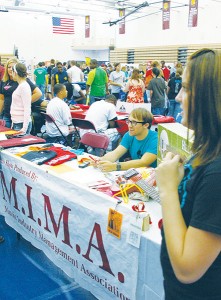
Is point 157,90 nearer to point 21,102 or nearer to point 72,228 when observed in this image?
point 21,102

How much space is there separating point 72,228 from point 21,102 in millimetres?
2269

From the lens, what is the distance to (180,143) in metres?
2.01

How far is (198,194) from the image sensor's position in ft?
2.47

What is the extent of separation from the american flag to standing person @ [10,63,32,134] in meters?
15.3

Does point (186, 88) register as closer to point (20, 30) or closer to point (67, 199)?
point (67, 199)

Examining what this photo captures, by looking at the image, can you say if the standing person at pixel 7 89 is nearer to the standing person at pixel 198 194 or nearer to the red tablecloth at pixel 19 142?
the red tablecloth at pixel 19 142

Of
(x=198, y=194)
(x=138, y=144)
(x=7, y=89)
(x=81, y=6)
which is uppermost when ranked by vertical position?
(x=81, y=6)

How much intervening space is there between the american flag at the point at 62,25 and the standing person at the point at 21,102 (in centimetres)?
1527

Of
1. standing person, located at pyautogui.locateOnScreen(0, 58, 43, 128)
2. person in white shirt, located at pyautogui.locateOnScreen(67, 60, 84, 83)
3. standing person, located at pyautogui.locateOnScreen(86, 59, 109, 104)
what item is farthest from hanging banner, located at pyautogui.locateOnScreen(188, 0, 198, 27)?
standing person, located at pyautogui.locateOnScreen(0, 58, 43, 128)

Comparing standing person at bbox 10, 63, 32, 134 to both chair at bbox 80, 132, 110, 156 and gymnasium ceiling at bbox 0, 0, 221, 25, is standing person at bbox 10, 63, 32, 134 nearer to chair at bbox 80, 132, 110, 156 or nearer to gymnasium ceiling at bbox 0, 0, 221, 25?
chair at bbox 80, 132, 110, 156

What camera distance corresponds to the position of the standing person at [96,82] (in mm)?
7625

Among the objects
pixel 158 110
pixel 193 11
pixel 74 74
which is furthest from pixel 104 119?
pixel 193 11

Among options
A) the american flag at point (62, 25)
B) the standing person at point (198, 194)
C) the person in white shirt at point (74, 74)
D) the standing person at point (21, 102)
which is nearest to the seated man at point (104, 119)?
the standing person at point (21, 102)

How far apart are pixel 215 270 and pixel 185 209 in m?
0.16
